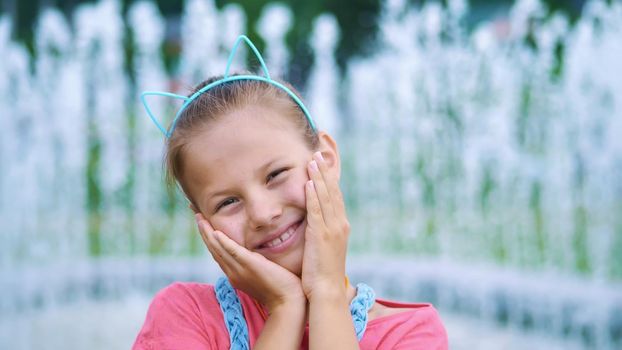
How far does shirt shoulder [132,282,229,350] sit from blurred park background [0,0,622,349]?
381cm

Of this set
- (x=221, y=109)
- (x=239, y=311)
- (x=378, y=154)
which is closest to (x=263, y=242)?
(x=239, y=311)

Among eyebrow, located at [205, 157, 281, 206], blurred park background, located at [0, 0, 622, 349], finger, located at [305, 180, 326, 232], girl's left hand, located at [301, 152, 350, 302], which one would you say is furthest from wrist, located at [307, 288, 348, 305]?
blurred park background, located at [0, 0, 622, 349]

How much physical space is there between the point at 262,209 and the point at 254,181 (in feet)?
0.16

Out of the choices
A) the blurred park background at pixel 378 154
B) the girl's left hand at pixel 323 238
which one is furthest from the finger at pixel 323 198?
the blurred park background at pixel 378 154

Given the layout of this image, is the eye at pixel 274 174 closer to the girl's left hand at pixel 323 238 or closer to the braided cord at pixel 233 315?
the girl's left hand at pixel 323 238

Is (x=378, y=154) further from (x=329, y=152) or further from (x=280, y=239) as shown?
(x=280, y=239)

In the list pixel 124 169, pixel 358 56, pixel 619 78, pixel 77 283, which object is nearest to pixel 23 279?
pixel 77 283

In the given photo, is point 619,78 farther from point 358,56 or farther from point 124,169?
point 124,169

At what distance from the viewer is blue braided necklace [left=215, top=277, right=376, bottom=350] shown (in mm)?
1292

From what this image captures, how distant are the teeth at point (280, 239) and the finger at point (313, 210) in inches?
1.6

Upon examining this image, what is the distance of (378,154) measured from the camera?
7527 mm

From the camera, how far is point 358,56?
8.25 meters

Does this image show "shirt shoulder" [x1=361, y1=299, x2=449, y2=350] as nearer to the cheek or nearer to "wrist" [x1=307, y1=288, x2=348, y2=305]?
"wrist" [x1=307, y1=288, x2=348, y2=305]

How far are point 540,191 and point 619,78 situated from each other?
1.14 metres
